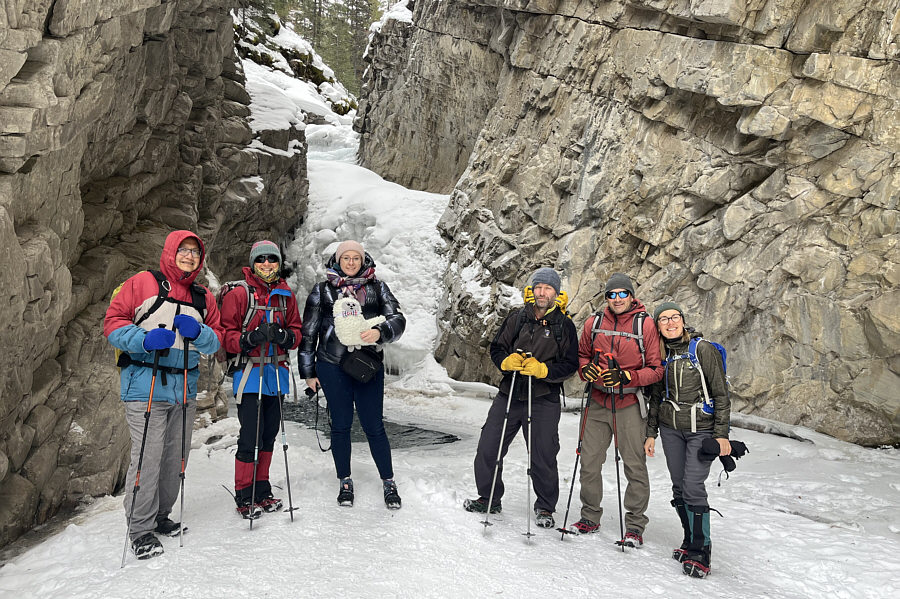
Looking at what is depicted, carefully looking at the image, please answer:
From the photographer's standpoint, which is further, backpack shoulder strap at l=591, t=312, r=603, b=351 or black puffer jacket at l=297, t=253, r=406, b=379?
backpack shoulder strap at l=591, t=312, r=603, b=351

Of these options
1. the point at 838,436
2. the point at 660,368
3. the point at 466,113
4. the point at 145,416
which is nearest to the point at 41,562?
the point at 145,416

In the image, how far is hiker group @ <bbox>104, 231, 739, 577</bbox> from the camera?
12.7ft

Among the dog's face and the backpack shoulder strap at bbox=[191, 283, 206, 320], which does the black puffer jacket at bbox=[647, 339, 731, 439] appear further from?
the backpack shoulder strap at bbox=[191, 283, 206, 320]

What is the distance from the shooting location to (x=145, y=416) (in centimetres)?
378

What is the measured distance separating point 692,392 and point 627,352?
22.3 inches

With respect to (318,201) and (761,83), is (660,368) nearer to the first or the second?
(761,83)

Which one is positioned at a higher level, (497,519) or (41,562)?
(497,519)

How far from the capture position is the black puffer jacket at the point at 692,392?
4.07m

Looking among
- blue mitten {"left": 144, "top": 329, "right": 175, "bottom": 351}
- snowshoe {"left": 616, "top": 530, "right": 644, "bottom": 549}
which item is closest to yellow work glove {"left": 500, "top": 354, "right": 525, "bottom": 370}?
snowshoe {"left": 616, "top": 530, "right": 644, "bottom": 549}

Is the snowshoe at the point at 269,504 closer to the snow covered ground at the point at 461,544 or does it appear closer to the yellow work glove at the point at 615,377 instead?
the snow covered ground at the point at 461,544

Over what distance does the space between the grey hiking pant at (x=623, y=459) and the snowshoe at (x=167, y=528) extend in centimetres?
300

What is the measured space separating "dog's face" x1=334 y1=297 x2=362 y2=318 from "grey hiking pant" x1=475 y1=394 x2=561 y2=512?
134 cm

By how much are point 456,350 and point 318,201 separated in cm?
938

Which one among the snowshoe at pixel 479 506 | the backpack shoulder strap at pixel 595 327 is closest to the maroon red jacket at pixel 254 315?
the snowshoe at pixel 479 506
